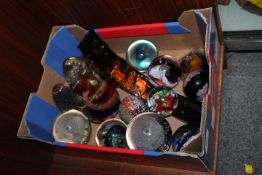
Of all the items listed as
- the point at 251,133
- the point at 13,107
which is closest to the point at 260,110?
the point at 251,133

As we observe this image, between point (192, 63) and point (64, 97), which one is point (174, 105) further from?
point (64, 97)

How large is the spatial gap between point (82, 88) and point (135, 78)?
15 centimetres

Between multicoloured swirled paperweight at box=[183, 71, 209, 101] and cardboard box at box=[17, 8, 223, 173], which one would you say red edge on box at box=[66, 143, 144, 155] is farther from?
multicoloured swirled paperweight at box=[183, 71, 209, 101]

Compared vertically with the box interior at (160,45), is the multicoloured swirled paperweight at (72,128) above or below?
below

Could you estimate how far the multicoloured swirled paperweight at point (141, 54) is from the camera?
1000 millimetres

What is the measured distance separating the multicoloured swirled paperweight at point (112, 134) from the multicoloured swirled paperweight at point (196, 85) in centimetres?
20

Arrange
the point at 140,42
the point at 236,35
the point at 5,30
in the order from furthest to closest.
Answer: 1. the point at 236,35
2. the point at 140,42
3. the point at 5,30

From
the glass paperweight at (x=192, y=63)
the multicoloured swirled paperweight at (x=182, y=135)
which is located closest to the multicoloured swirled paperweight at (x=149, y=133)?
the multicoloured swirled paperweight at (x=182, y=135)

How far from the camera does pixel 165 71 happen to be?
0.94 metres

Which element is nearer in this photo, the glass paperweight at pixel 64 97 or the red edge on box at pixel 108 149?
the red edge on box at pixel 108 149

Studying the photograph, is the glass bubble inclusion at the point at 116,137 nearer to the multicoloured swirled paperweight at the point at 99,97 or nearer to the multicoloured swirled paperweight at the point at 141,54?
the multicoloured swirled paperweight at the point at 99,97

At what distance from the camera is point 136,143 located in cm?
90

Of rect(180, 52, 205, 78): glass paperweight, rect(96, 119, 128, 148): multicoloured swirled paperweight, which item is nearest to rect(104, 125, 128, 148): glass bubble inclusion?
rect(96, 119, 128, 148): multicoloured swirled paperweight

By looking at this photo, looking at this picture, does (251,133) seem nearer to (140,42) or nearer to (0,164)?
(140,42)
